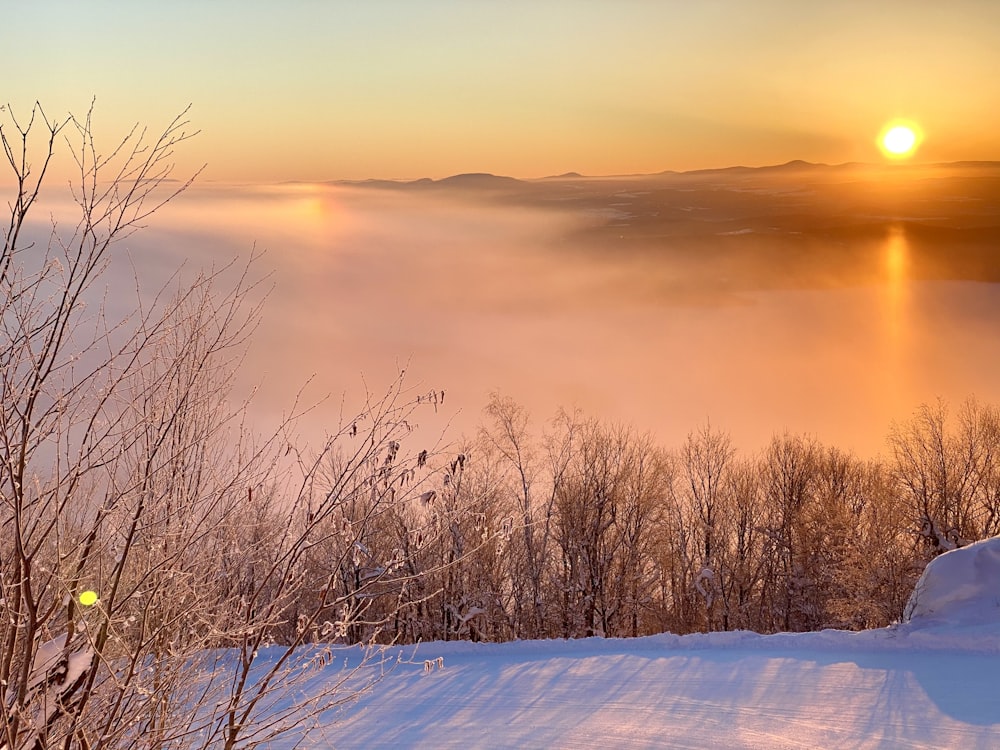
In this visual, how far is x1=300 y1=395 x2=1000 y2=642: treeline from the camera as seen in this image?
2078 cm

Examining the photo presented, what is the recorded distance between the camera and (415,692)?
27.3ft

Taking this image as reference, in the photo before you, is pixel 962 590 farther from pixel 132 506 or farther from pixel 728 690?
pixel 132 506

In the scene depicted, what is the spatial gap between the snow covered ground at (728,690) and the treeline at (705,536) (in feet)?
29.3

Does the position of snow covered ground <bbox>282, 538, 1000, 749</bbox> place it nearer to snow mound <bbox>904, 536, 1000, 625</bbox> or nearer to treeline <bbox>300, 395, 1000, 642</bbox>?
snow mound <bbox>904, 536, 1000, 625</bbox>

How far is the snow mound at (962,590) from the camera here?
882 centimetres

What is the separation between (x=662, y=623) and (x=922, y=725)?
17.2m

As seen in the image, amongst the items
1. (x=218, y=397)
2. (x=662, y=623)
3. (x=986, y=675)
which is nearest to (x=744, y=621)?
(x=662, y=623)

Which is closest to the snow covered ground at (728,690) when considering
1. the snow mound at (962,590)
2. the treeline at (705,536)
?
the snow mound at (962,590)

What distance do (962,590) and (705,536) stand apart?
16908 millimetres

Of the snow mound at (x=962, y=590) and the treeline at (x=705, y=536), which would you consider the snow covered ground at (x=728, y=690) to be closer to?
the snow mound at (x=962, y=590)

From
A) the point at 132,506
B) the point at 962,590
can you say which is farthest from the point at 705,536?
the point at 132,506

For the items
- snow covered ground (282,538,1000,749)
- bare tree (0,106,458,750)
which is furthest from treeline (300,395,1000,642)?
bare tree (0,106,458,750)

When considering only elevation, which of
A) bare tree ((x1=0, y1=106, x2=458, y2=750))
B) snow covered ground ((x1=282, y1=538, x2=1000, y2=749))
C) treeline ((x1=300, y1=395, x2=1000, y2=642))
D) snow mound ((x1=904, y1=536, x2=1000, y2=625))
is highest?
bare tree ((x1=0, y1=106, x2=458, y2=750))

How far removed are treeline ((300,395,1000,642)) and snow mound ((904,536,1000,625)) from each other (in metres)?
9.72
